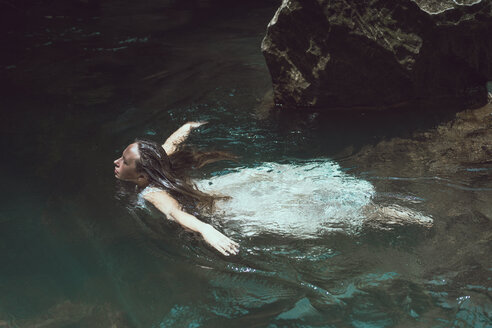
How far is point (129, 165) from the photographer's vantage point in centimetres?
421

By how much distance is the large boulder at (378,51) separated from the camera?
5.43 m

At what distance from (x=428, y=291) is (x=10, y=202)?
3580mm

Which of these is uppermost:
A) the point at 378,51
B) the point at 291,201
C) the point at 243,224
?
the point at 378,51

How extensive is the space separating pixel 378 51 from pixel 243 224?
113 inches

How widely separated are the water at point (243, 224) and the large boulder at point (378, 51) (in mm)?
392

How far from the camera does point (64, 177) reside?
4770 mm

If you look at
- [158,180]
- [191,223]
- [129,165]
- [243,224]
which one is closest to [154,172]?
[158,180]

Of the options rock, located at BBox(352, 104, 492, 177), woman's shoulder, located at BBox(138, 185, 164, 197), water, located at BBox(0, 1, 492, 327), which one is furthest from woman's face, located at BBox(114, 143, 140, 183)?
rock, located at BBox(352, 104, 492, 177)

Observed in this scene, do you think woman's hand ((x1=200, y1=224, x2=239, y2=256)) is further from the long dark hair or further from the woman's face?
the woman's face

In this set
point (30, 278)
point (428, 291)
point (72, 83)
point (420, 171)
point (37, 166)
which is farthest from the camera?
point (72, 83)

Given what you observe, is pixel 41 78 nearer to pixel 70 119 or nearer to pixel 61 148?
pixel 70 119

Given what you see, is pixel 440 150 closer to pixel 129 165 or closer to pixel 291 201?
pixel 291 201

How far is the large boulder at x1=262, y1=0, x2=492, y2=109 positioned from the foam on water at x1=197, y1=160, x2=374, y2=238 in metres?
1.80

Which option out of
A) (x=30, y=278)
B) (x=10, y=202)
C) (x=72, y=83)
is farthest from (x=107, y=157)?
(x=72, y=83)
